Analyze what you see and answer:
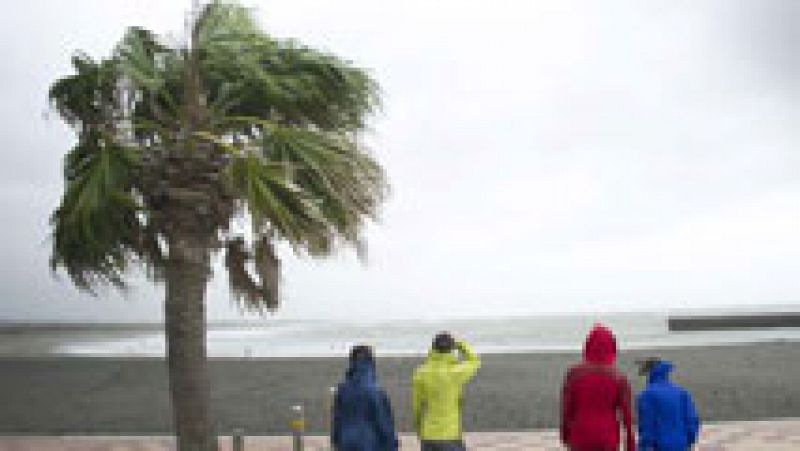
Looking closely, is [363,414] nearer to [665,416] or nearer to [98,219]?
[665,416]

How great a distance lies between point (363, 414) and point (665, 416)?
203 cm

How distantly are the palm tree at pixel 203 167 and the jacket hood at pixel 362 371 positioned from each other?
1910 millimetres

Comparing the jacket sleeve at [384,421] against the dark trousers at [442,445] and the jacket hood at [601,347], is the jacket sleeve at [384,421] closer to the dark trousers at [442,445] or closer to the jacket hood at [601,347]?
the dark trousers at [442,445]

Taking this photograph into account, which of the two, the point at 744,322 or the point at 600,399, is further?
the point at 744,322

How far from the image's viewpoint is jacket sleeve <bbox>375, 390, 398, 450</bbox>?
7221 mm

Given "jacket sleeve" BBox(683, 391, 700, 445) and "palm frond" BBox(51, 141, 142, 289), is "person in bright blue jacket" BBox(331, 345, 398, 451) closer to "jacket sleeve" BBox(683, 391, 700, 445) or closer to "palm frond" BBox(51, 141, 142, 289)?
"jacket sleeve" BBox(683, 391, 700, 445)

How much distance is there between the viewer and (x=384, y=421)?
23.8 feet

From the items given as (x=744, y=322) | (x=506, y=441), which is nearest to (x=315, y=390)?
(x=506, y=441)

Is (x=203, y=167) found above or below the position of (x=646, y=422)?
above

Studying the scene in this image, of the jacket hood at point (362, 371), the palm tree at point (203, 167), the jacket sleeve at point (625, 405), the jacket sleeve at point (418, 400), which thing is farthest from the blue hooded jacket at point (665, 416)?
the palm tree at point (203, 167)

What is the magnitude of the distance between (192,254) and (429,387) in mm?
3069

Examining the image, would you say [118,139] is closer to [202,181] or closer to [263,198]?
[202,181]

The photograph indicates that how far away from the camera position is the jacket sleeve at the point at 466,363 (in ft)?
24.2

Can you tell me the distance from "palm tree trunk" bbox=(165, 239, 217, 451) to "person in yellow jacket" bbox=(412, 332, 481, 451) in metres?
2.72
